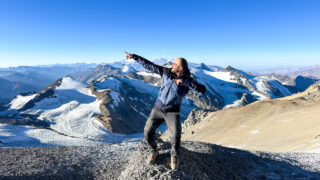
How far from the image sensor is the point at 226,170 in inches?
392

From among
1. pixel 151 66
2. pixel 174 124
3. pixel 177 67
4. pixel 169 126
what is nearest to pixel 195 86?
pixel 177 67

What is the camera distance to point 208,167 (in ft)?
30.3

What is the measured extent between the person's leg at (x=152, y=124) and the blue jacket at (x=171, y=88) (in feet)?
0.87

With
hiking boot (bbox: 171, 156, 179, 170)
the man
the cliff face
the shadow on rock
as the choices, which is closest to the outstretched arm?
the man

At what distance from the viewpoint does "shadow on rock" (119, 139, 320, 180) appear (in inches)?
307

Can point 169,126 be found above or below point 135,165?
above

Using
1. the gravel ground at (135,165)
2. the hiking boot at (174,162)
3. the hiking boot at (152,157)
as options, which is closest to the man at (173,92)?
the hiking boot at (174,162)

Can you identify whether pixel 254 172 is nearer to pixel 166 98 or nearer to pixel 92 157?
pixel 166 98

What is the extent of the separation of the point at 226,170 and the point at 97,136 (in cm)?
11205

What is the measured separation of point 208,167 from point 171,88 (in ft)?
15.4

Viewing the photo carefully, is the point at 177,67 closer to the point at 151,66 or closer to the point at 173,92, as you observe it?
the point at 173,92

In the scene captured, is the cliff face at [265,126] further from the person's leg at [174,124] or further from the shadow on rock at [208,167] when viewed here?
the person's leg at [174,124]

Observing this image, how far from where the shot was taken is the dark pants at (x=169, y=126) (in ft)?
22.2

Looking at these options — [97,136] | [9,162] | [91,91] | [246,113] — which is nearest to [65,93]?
[91,91]
